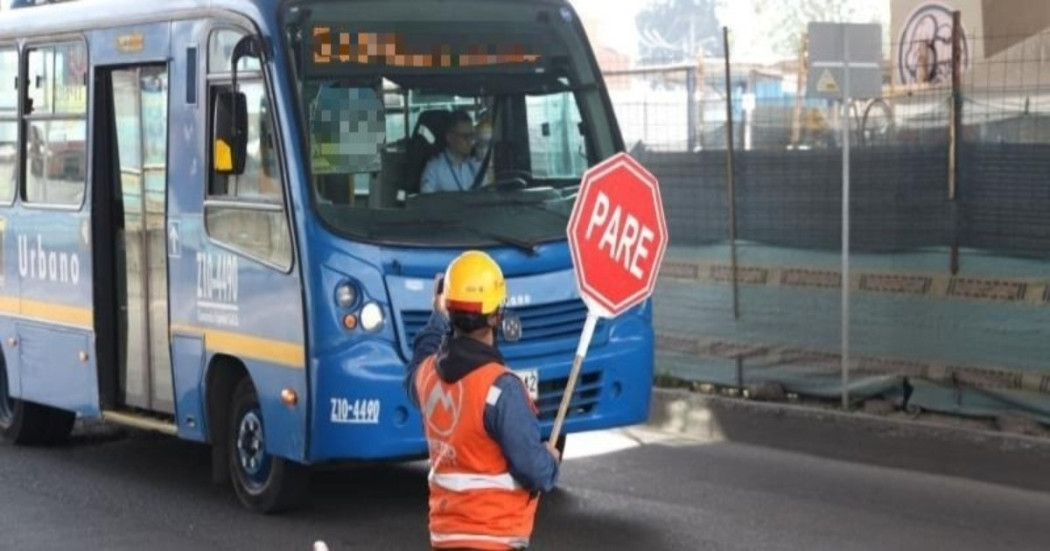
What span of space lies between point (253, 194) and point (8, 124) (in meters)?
3.76

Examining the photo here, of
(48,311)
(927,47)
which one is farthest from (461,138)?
(927,47)

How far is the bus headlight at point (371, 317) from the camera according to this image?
1024 centimetres

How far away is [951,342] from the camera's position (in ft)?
44.0

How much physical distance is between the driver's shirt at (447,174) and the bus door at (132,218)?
1.86 meters

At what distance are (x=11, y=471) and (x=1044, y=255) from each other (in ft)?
22.1

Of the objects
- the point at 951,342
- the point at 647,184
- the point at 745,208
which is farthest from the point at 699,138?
the point at 647,184

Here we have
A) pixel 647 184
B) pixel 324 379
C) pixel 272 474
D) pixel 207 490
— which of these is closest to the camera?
pixel 647 184

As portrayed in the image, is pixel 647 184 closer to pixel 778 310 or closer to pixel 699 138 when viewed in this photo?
pixel 778 310

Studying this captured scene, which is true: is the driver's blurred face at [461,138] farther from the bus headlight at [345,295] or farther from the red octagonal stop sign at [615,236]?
the red octagonal stop sign at [615,236]

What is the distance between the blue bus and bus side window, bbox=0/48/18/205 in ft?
4.82

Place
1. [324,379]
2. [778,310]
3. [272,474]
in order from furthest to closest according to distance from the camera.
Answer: [778,310], [272,474], [324,379]

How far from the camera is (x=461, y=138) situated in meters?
10.9

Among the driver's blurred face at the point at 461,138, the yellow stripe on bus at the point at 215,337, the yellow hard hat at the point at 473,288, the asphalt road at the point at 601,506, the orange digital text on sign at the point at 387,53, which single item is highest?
the orange digital text on sign at the point at 387,53

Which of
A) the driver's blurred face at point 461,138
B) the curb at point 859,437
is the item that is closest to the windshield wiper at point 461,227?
the driver's blurred face at point 461,138
